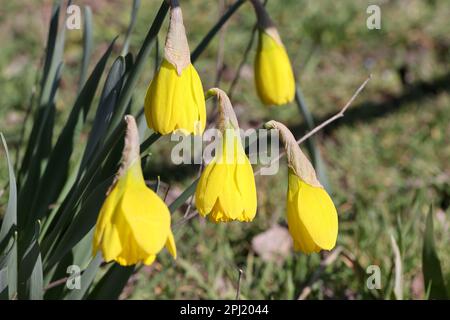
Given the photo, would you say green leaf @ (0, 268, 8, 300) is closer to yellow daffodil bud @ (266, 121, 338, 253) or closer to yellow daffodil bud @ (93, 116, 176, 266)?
yellow daffodil bud @ (93, 116, 176, 266)

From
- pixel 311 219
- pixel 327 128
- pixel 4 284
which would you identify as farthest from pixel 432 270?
pixel 327 128

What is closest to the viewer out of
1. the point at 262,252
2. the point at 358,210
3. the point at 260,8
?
the point at 260,8

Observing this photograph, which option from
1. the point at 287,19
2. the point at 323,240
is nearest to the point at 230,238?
the point at 323,240

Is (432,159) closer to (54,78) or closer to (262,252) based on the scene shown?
(262,252)

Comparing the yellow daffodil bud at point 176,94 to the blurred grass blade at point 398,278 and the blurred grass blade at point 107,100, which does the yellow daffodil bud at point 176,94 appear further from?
the blurred grass blade at point 398,278

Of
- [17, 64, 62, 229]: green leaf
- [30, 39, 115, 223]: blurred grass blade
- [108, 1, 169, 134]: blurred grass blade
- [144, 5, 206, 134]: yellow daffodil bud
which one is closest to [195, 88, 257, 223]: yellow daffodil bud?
[144, 5, 206, 134]: yellow daffodil bud

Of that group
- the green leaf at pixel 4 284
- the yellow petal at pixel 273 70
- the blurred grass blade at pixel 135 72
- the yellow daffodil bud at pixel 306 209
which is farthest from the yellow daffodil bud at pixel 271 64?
the green leaf at pixel 4 284

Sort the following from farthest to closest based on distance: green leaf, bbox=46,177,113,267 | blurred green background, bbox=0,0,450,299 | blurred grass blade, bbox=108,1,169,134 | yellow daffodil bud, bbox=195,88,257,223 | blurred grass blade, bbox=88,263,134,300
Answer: blurred green background, bbox=0,0,450,299 < blurred grass blade, bbox=88,263,134,300 < blurred grass blade, bbox=108,1,169,134 < green leaf, bbox=46,177,113,267 < yellow daffodil bud, bbox=195,88,257,223
